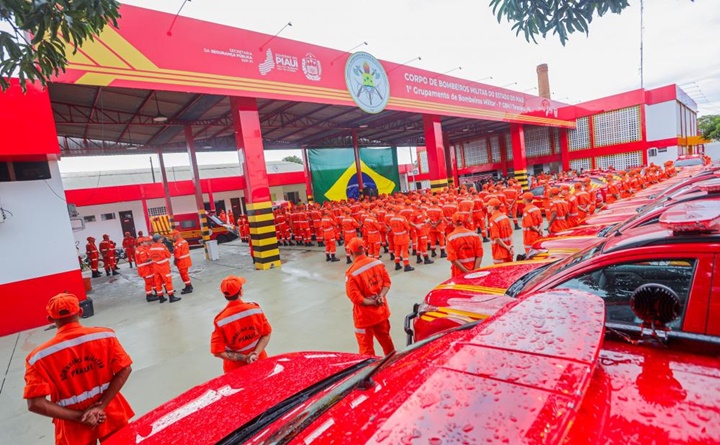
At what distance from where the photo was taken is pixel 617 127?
25.1m

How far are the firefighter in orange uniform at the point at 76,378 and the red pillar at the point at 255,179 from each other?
7493mm

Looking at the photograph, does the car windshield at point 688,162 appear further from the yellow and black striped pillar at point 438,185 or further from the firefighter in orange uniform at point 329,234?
the firefighter in orange uniform at point 329,234

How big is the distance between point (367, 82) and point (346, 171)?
12.8m

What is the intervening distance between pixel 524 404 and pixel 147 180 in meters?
33.8

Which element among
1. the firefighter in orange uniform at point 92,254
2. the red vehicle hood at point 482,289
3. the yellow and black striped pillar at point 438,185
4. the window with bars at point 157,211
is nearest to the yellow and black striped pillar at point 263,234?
the firefighter in orange uniform at point 92,254

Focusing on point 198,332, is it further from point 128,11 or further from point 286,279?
point 128,11

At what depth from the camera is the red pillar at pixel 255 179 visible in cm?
973

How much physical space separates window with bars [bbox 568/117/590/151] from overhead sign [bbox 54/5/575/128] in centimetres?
1751

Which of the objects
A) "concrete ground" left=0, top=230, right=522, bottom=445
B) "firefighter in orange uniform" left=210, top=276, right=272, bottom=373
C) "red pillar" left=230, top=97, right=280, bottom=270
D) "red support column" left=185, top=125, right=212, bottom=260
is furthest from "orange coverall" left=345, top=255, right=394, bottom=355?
"red support column" left=185, top=125, right=212, bottom=260

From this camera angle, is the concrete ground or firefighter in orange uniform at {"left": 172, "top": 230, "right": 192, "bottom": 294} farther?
firefighter in orange uniform at {"left": 172, "top": 230, "right": 192, "bottom": 294}

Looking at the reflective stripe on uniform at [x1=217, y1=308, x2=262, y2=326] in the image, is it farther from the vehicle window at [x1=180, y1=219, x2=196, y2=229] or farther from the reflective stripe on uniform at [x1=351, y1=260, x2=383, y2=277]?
→ the vehicle window at [x1=180, y1=219, x2=196, y2=229]

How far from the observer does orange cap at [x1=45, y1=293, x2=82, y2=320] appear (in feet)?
7.94

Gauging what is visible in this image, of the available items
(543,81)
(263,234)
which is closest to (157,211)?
(263,234)

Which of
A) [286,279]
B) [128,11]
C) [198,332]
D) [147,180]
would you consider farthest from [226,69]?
[147,180]
